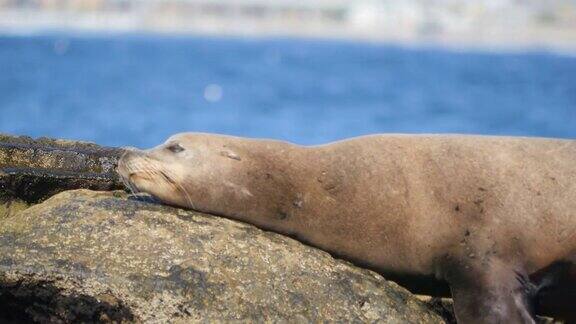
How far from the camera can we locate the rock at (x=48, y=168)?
6.52 meters

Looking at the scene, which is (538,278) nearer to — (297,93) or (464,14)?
(297,93)

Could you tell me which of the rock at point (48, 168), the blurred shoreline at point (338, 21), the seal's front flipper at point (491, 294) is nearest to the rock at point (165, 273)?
the seal's front flipper at point (491, 294)

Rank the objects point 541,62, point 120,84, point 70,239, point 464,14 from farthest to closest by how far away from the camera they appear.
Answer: point 464,14 → point 541,62 → point 120,84 → point 70,239

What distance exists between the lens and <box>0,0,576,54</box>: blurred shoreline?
107062 mm

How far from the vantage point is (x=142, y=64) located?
255 ft

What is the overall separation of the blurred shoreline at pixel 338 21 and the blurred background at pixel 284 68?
6.7 inches

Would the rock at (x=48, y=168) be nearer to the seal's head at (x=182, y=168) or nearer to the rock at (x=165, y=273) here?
the seal's head at (x=182, y=168)

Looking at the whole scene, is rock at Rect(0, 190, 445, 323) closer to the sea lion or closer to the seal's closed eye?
the sea lion

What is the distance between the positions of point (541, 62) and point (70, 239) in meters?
95.0

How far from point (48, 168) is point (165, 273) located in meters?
1.83

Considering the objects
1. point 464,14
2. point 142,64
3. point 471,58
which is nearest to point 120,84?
point 142,64

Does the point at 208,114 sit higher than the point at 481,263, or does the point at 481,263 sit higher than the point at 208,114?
the point at 481,263

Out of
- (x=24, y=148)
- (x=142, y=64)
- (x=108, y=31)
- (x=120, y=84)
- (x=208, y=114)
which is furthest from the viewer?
(x=108, y=31)

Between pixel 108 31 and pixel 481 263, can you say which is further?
pixel 108 31
